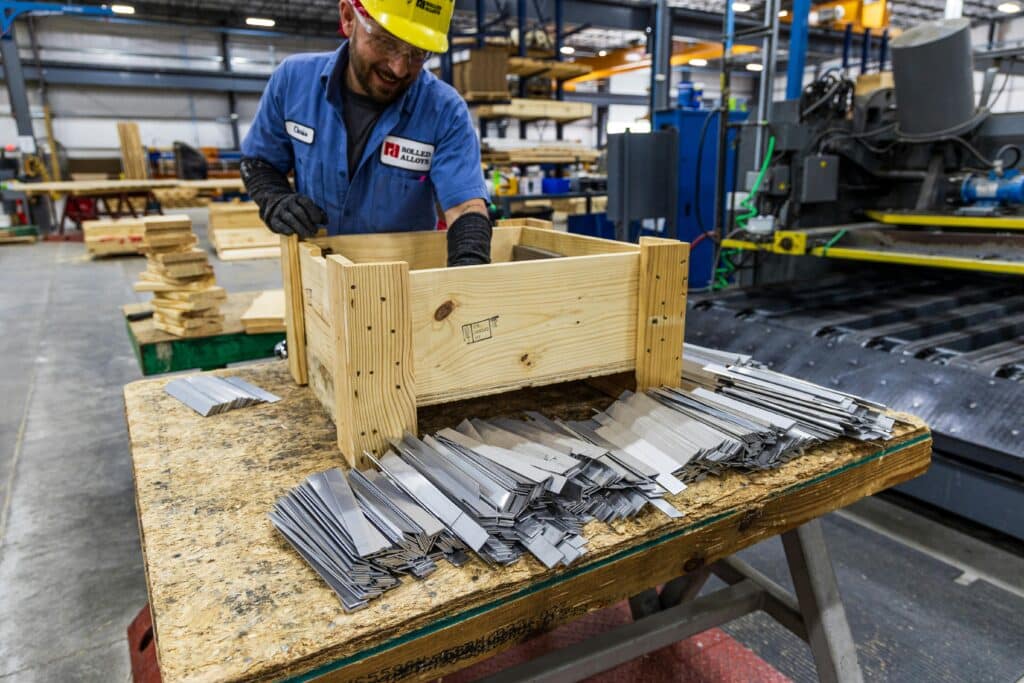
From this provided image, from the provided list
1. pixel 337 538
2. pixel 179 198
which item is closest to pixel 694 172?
A: pixel 337 538

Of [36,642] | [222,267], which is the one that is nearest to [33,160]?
[222,267]

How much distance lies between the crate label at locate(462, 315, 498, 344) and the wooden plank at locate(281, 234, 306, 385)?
47 centimetres

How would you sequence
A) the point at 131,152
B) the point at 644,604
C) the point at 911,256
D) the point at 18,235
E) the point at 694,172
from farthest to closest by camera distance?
the point at 131,152 < the point at 18,235 < the point at 694,172 < the point at 911,256 < the point at 644,604

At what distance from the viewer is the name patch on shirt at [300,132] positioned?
1.71 metres

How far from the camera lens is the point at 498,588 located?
31.7 inches

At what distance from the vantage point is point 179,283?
2709 mm

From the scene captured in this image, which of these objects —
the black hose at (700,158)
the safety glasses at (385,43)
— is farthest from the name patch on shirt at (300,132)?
the black hose at (700,158)

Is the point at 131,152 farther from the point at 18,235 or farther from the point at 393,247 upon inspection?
the point at 393,247

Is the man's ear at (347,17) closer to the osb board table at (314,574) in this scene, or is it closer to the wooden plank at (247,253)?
the osb board table at (314,574)

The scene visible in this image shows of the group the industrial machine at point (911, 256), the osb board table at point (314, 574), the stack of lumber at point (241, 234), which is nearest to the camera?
the osb board table at point (314, 574)

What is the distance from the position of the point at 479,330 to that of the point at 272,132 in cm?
106

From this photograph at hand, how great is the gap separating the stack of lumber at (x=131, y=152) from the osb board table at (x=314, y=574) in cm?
1372

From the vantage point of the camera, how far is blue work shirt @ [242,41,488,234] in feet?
5.61

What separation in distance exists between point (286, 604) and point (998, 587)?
2332 mm
